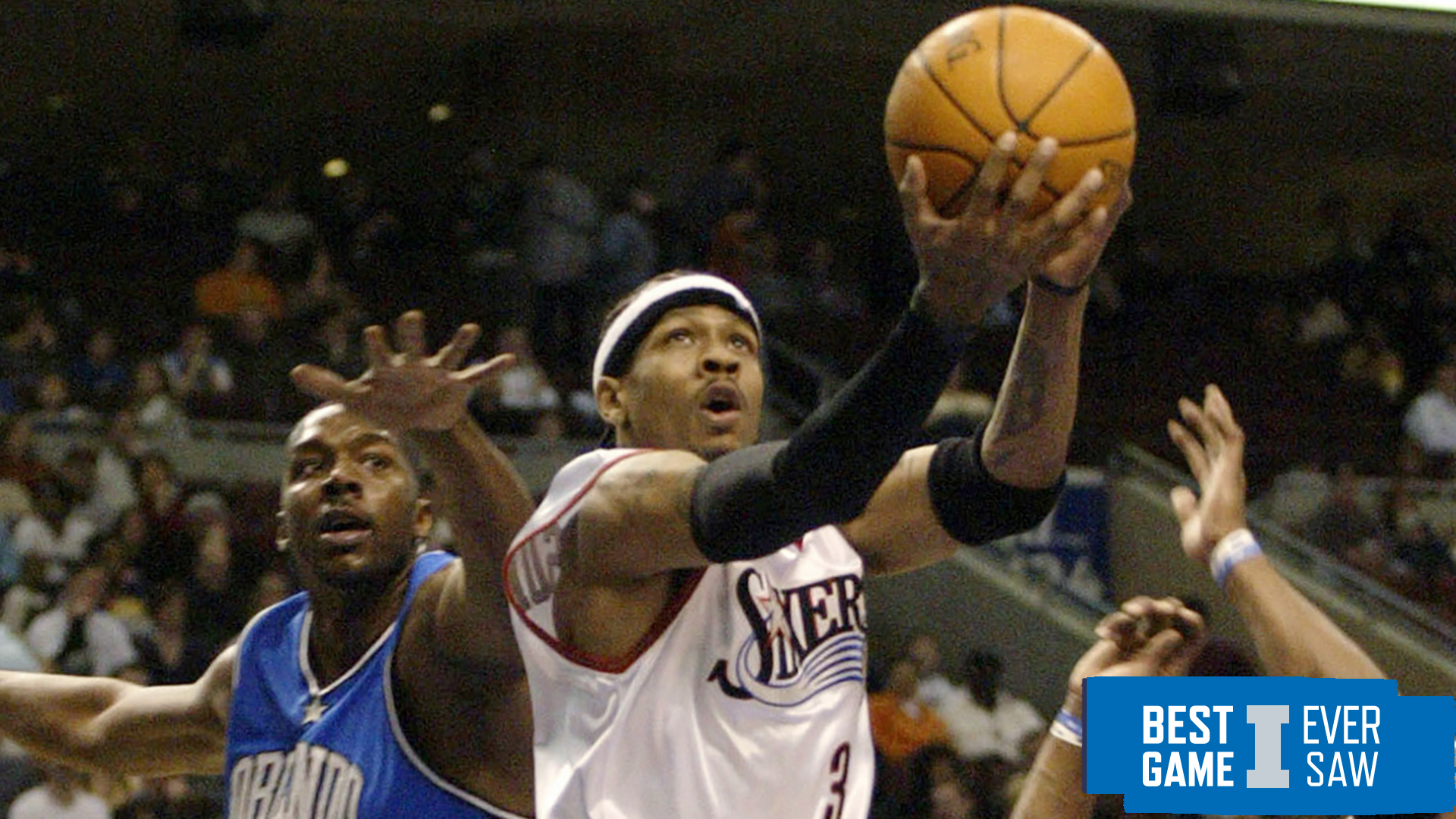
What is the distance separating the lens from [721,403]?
3.15 m

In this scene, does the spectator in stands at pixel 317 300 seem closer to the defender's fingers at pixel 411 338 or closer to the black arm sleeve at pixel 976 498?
the defender's fingers at pixel 411 338

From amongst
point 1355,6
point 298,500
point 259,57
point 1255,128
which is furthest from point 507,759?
point 1255,128

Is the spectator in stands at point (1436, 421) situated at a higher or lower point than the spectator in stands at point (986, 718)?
higher

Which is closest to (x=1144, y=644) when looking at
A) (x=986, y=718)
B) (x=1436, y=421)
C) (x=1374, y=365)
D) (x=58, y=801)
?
(x=58, y=801)

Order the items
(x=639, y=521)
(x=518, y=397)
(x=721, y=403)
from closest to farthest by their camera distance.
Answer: (x=639, y=521) → (x=721, y=403) → (x=518, y=397)

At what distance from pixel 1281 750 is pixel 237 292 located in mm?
7549

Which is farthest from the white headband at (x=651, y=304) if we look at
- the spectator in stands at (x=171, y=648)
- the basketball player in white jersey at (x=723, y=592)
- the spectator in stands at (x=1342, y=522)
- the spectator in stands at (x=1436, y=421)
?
the spectator in stands at (x=1436, y=421)

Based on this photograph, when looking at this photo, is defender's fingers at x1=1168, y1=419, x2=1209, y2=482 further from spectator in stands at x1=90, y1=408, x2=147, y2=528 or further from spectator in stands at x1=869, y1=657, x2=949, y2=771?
spectator in stands at x1=90, y1=408, x2=147, y2=528

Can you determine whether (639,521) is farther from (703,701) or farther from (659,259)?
(659,259)

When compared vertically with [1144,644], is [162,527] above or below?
below

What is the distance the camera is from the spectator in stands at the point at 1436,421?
12.4 metres

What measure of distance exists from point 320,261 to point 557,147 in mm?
3278

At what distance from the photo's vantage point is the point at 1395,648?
1052 centimetres

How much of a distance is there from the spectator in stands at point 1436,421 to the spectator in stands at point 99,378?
7.18 meters
